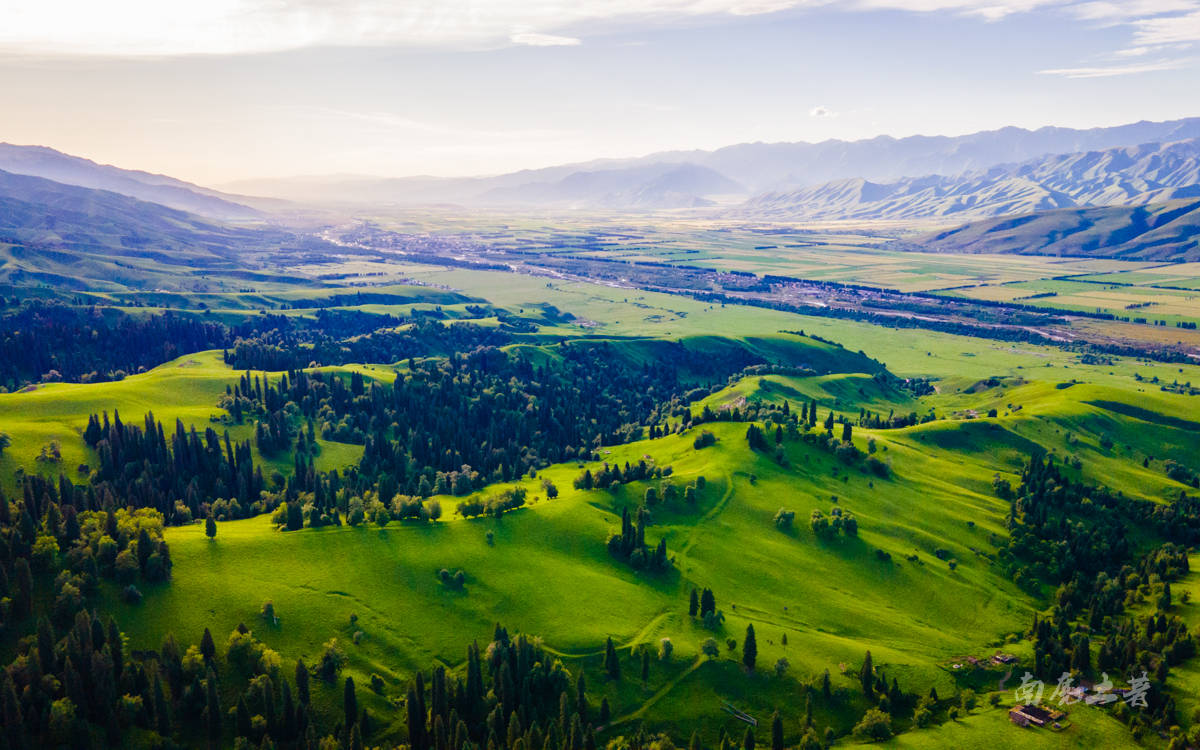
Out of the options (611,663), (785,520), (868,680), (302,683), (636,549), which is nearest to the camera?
(302,683)

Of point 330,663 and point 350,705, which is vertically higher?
point 330,663

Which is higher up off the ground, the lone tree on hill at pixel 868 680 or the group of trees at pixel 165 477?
the group of trees at pixel 165 477

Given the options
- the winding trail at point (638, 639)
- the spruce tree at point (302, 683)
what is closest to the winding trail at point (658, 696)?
the winding trail at point (638, 639)

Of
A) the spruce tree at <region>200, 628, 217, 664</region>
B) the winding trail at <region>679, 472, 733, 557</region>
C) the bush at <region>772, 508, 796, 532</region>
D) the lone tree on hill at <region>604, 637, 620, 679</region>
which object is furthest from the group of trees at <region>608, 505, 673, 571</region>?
the spruce tree at <region>200, 628, 217, 664</region>

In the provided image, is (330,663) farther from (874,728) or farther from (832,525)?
(832,525)

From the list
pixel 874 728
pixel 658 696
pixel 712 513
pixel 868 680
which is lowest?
pixel 874 728

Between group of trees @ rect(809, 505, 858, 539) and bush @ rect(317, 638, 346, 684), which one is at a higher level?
group of trees @ rect(809, 505, 858, 539)

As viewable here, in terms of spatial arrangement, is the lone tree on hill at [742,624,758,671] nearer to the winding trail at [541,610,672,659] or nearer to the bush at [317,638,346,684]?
the winding trail at [541,610,672,659]

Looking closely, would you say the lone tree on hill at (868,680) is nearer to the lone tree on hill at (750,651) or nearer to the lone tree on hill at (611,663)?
the lone tree on hill at (750,651)

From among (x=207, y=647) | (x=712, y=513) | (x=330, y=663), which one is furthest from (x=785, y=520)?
(x=207, y=647)

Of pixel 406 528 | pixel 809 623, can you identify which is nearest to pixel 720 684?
pixel 809 623
